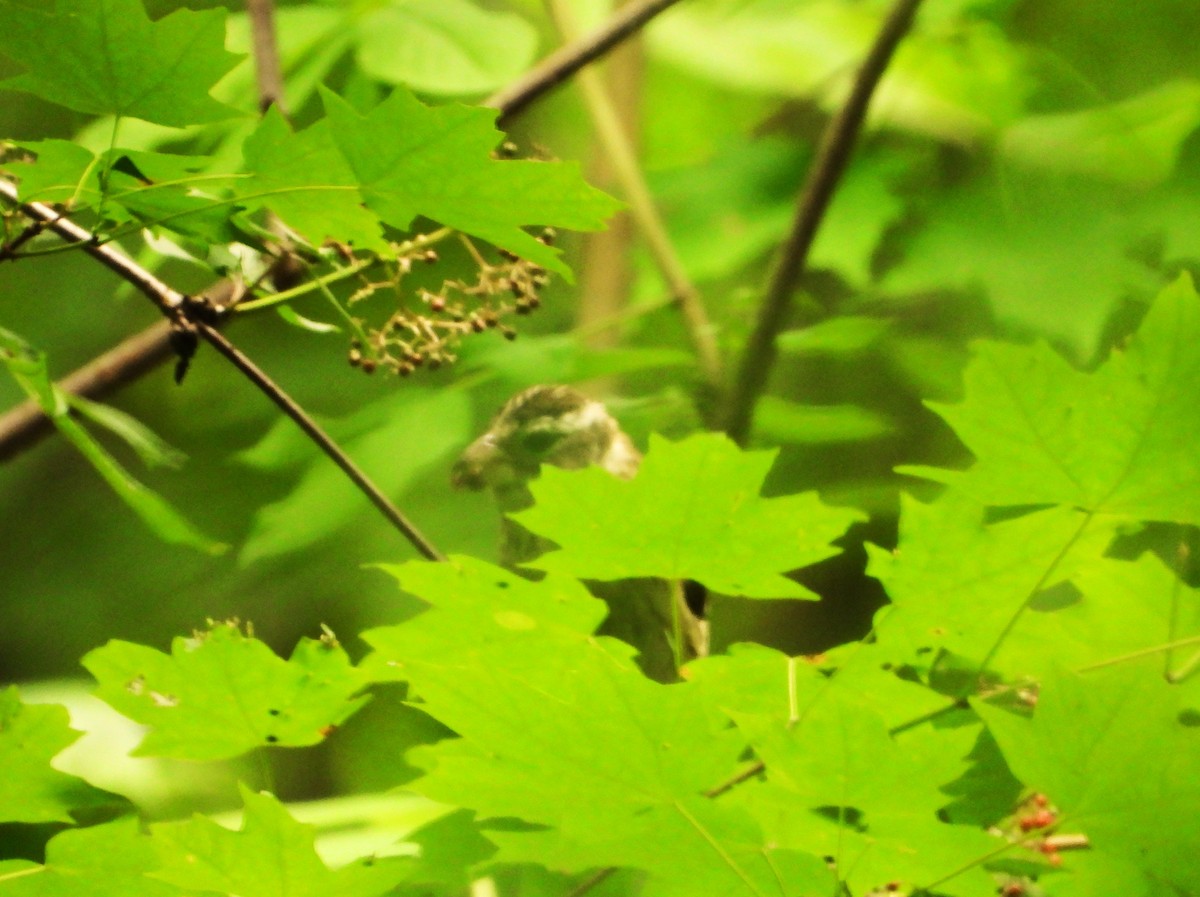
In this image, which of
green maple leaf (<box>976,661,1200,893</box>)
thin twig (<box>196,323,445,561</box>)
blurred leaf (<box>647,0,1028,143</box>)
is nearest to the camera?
green maple leaf (<box>976,661,1200,893</box>)

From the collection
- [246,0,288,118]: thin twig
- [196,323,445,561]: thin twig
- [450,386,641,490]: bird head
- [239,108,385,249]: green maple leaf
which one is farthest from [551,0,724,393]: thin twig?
[239,108,385,249]: green maple leaf

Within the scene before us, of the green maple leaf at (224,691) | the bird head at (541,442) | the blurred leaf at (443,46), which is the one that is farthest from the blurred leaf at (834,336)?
the green maple leaf at (224,691)

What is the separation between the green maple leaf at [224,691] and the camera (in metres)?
0.43

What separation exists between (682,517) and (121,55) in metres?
0.24

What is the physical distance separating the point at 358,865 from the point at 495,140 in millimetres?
250

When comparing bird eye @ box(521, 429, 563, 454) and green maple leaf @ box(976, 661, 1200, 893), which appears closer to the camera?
green maple leaf @ box(976, 661, 1200, 893)

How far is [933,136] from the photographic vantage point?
1107 millimetres

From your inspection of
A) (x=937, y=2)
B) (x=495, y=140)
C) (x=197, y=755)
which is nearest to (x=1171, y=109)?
(x=937, y=2)

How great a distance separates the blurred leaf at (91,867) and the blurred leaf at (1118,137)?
93 centimetres

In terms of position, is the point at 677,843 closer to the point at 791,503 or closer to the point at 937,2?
the point at 791,503

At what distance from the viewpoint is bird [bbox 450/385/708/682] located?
0.64 metres

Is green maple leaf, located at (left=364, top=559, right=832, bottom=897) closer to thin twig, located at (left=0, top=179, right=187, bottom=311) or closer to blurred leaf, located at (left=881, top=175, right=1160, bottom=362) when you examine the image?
thin twig, located at (left=0, top=179, right=187, bottom=311)

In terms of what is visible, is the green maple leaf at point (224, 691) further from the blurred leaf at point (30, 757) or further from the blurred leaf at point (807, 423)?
the blurred leaf at point (807, 423)

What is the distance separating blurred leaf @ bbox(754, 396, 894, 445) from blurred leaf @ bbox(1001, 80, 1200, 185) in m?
0.29
